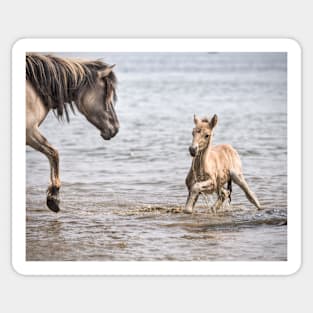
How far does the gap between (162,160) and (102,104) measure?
26 cm

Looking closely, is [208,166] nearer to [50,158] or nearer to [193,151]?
[193,151]

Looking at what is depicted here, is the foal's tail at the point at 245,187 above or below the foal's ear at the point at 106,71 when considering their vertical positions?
below

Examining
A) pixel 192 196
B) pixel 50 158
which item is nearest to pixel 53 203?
pixel 50 158

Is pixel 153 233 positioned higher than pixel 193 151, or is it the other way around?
pixel 193 151

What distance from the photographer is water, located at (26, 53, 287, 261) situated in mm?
3143

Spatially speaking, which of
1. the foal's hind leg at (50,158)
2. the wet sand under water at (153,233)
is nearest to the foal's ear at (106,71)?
→ the foal's hind leg at (50,158)

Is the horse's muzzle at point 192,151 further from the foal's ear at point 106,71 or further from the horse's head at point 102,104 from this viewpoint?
the foal's ear at point 106,71

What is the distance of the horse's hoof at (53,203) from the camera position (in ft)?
10.3

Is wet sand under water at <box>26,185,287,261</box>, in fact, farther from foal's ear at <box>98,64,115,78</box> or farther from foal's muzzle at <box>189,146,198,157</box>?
foal's ear at <box>98,64,115,78</box>

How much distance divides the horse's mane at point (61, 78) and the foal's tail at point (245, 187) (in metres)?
0.46

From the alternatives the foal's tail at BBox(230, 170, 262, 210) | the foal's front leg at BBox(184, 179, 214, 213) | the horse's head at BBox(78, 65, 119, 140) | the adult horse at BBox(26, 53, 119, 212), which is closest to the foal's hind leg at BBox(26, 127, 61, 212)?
the adult horse at BBox(26, 53, 119, 212)

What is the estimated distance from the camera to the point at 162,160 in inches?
125

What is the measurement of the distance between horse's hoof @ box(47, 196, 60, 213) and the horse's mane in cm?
26
